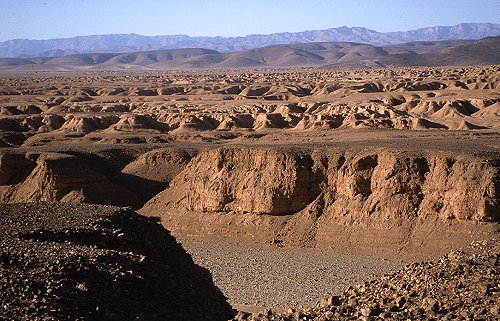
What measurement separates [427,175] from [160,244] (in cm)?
1852

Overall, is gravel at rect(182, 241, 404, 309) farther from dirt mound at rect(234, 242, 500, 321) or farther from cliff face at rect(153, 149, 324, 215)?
dirt mound at rect(234, 242, 500, 321)

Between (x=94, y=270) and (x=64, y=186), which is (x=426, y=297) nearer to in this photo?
(x=94, y=270)

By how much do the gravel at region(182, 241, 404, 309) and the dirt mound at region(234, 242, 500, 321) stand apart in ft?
44.1

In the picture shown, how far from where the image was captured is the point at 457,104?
82.4 meters

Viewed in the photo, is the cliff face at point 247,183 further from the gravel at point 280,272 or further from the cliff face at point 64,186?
the gravel at point 280,272

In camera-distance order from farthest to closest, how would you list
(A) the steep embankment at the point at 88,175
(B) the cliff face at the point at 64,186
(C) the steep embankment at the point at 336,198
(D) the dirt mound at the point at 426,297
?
(A) the steep embankment at the point at 88,175 → (B) the cliff face at the point at 64,186 → (C) the steep embankment at the point at 336,198 → (D) the dirt mound at the point at 426,297

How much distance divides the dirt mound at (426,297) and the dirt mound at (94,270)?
3.71 m

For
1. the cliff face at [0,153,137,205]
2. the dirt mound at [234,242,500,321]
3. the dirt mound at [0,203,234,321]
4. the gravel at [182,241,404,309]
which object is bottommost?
the gravel at [182,241,404,309]

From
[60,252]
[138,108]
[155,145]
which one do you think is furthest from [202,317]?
[138,108]

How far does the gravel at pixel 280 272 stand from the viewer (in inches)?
1177

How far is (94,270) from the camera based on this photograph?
1802 cm

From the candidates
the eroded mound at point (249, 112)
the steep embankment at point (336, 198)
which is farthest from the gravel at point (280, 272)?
the eroded mound at point (249, 112)

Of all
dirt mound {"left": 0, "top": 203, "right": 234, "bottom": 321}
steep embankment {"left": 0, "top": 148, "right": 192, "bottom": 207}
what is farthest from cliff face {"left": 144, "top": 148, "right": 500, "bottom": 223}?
dirt mound {"left": 0, "top": 203, "right": 234, "bottom": 321}

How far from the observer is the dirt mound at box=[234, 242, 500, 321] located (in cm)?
1243
